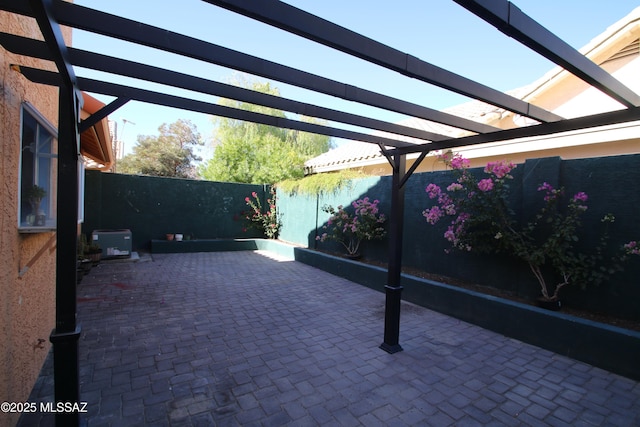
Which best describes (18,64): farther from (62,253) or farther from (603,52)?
(603,52)

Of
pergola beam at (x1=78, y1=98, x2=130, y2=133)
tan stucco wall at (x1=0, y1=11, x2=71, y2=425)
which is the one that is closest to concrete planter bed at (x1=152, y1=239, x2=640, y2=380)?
pergola beam at (x1=78, y1=98, x2=130, y2=133)

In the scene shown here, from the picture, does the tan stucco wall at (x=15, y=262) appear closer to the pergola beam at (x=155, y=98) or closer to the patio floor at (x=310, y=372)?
the pergola beam at (x=155, y=98)

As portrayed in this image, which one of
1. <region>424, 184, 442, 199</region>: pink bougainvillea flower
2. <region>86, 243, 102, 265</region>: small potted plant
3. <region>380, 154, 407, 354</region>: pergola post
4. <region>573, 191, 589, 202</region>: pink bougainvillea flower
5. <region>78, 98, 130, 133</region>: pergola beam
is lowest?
<region>86, 243, 102, 265</region>: small potted plant

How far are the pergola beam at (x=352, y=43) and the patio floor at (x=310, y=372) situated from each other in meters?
2.44

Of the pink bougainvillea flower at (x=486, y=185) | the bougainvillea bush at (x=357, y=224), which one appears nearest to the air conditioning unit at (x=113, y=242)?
the bougainvillea bush at (x=357, y=224)

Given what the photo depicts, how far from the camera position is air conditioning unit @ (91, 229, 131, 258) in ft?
25.4

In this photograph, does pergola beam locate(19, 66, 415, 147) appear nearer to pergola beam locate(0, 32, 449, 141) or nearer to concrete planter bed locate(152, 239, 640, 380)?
pergola beam locate(0, 32, 449, 141)

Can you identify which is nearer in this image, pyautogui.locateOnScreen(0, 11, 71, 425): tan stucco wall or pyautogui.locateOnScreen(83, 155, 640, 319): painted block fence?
pyautogui.locateOnScreen(0, 11, 71, 425): tan stucco wall

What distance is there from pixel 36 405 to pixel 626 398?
4874mm

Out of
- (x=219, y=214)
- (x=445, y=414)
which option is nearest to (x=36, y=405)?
(x=445, y=414)

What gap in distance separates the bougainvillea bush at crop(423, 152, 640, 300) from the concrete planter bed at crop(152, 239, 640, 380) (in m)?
0.53

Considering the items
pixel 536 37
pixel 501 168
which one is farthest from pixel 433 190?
pixel 536 37

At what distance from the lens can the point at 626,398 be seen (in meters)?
2.71

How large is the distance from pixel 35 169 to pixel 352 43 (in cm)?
308
